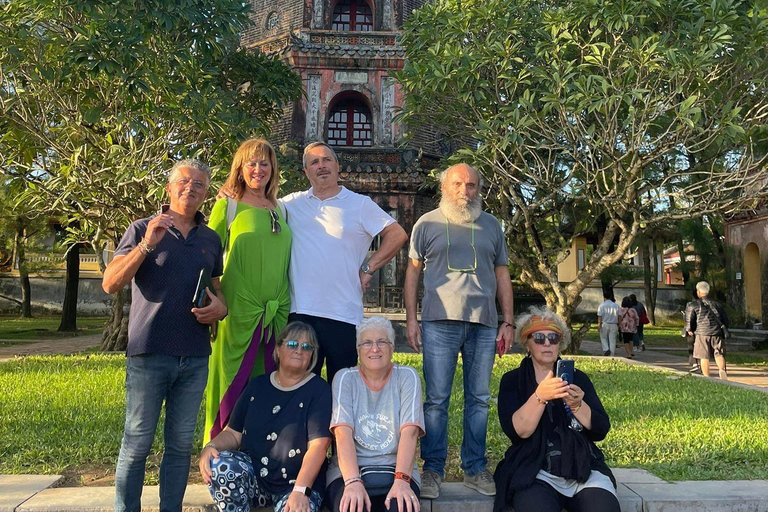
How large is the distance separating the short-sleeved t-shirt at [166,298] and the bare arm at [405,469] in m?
1.22

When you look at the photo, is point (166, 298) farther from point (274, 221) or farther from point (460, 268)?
point (460, 268)

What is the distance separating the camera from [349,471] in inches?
132

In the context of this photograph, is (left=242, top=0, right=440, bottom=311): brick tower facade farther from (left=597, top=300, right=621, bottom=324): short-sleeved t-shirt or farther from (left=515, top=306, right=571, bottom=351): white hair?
(left=515, top=306, right=571, bottom=351): white hair

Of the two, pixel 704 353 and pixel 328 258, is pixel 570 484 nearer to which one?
pixel 328 258

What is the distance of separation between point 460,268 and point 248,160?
1568 mm

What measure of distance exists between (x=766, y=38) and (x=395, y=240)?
890cm

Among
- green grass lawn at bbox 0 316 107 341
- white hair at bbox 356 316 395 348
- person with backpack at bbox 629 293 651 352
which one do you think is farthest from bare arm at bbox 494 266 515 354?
green grass lawn at bbox 0 316 107 341

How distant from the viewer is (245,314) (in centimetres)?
381

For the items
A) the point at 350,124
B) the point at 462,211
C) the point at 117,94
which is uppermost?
the point at 350,124

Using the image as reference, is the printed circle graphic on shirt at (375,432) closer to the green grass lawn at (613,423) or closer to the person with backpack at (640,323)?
the green grass lawn at (613,423)

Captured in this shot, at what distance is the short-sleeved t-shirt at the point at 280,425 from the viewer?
348cm

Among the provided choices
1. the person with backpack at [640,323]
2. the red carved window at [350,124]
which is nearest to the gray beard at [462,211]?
the person with backpack at [640,323]

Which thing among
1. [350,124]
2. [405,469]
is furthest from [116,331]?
[405,469]

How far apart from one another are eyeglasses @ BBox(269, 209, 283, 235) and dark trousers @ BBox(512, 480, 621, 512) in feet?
6.90
